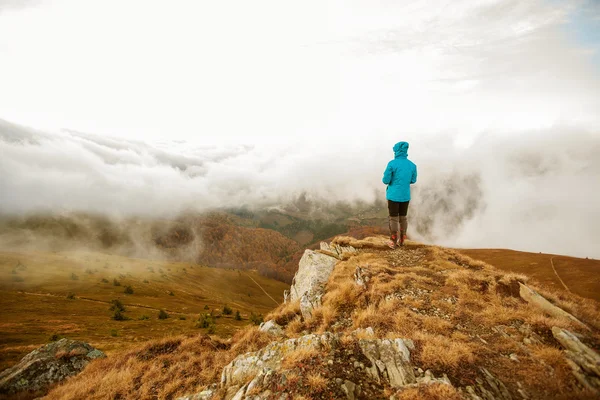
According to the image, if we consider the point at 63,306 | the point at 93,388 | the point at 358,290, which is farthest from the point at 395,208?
the point at 63,306

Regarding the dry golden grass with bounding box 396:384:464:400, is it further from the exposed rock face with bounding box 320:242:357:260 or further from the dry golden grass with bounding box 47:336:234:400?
the exposed rock face with bounding box 320:242:357:260

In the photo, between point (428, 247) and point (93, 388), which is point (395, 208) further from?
point (93, 388)

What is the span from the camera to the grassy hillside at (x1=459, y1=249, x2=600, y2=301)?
22.3 m

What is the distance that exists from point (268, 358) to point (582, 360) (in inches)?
Result: 395

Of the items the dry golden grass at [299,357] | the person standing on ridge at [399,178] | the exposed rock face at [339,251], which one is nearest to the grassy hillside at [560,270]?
the person standing on ridge at [399,178]

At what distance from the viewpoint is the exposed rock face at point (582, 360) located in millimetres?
6254

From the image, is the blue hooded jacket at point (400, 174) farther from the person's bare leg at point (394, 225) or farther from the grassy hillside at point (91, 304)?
the grassy hillside at point (91, 304)

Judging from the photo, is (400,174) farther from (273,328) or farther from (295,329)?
(273,328)

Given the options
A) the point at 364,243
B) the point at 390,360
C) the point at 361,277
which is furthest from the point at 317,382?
the point at 364,243

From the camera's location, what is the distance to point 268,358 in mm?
9625

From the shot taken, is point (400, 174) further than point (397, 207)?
No

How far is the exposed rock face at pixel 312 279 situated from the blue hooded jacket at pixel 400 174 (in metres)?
8.44

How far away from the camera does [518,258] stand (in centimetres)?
A: 3603

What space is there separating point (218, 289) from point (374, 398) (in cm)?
17534
